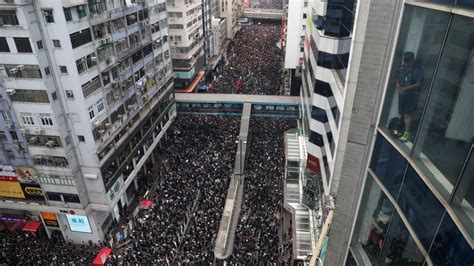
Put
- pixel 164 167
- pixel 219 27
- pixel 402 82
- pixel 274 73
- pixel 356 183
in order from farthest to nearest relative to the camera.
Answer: pixel 219 27, pixel 274 73, pixel 164 167, pixel 356 183, pixel 402 82

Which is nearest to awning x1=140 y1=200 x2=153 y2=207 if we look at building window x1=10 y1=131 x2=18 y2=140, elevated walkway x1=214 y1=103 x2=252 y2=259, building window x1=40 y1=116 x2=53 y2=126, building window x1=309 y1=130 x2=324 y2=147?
elevated walkway x1=214 y1=103 x2=252 y2=259

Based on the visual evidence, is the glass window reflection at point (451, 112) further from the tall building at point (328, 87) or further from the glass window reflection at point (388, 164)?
the tall building at point (328, 87)

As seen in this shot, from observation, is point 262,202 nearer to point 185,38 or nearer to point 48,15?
point 48,15

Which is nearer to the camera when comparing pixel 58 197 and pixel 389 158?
pixel 389 158

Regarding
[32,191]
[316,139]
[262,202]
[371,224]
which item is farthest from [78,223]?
[371,224]

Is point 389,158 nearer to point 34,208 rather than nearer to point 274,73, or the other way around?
point 34,208

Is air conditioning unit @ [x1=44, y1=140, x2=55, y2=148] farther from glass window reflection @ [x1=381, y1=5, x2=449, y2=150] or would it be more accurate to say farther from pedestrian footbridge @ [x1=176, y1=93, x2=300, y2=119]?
pedestrian footbridge @ [x1=176, y1=93, x2=300, y2=119]

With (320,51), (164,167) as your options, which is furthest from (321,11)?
(164,167)
